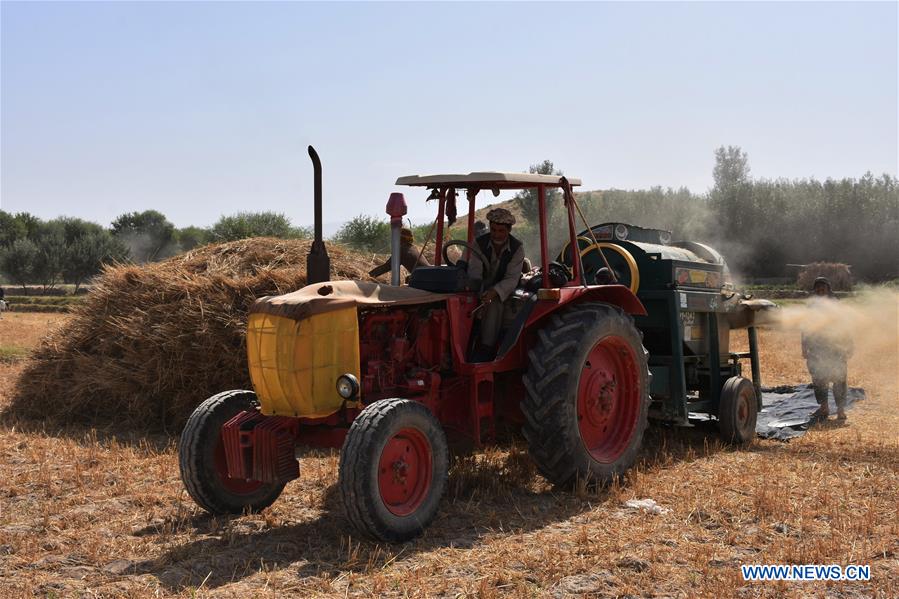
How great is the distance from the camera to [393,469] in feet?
17.6

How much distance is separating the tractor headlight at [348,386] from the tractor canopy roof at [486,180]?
1.87 metres

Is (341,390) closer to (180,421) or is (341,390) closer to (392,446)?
(392,446)

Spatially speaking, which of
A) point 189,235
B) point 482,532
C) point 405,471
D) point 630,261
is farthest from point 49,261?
point 482,532

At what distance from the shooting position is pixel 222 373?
356 inches

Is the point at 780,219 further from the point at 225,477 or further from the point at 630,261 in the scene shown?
the point at 225,477

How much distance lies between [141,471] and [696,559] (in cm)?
465

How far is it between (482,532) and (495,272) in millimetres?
2017

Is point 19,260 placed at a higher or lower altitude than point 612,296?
higher

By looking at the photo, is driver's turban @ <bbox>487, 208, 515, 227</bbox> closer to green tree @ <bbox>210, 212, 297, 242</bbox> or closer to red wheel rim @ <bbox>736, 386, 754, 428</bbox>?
red wheel rim @ <bbox>736, 386, 754, 428</bbox>

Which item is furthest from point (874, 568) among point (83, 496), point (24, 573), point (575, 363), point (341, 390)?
point (83, 496)

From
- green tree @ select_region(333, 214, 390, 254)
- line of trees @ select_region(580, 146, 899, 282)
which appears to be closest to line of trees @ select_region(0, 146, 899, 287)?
line of trees @ select_region(580, 146, 899, 282)

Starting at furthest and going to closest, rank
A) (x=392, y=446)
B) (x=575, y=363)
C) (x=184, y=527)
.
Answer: (x=575, y=363)
(x=184, y=527)
(x=392, y=446)

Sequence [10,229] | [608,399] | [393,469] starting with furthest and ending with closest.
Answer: [10,229]
[608,399]
[393,469]

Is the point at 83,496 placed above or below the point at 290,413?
below
